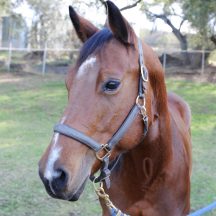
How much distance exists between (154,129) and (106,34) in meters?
0.63

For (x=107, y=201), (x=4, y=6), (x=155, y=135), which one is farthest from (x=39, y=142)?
(x=4, y=6)

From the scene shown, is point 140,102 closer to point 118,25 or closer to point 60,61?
point 118,25

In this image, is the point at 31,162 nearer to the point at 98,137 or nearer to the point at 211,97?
the point at 98,137

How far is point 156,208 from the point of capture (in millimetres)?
2529

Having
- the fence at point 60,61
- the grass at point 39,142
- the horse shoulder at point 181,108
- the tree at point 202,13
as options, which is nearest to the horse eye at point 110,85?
the horse shoulder at point 181,108

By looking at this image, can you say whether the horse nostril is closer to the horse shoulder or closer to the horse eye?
the horse eye

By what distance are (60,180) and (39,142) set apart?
602cm

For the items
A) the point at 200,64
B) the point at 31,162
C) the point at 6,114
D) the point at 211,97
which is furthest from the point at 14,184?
the point at 200,64

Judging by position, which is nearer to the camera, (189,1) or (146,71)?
(146,71)

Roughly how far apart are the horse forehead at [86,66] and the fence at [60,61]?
1649 cm

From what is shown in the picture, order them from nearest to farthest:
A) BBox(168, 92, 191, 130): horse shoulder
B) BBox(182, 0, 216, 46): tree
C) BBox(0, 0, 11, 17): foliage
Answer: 1. BBox(168, 92, 191, 130): horse shoulder
2. BBox(182, 0, 216, 46): tree
3. BBox(0, 0, 11, 17): foliage

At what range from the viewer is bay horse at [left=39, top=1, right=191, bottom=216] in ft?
6.02

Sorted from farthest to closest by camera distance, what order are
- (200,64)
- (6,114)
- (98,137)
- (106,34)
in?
(200,64) → (6,114) → (106,34) → (98,137)

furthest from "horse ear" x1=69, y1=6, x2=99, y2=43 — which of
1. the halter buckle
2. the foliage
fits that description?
the foliage
